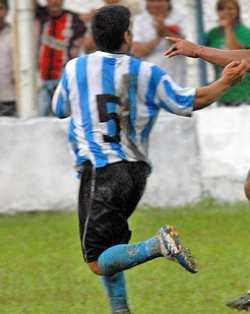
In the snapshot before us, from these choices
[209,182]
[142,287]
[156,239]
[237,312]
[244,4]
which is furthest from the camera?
[244,4]

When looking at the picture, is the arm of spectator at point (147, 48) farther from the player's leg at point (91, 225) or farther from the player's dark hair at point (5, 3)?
the player's leg at point (91, 225)

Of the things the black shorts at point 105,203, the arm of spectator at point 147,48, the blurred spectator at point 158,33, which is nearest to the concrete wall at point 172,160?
the blurred spectator at point 158,33

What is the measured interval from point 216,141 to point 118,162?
504 centimetres

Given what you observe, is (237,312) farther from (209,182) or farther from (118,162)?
(209,182)

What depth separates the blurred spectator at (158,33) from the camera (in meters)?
12.7

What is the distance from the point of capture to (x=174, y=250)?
23.8 ft

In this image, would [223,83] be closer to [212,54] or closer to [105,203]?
[212,54]

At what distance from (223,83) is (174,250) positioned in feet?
3.07

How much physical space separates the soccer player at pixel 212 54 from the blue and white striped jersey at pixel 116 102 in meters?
0.16

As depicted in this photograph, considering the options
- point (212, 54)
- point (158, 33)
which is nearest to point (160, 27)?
point (158, 33)

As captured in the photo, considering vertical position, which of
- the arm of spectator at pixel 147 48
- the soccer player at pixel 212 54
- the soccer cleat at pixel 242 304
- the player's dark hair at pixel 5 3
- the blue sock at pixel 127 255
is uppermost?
the soccer player at pixel 212 54

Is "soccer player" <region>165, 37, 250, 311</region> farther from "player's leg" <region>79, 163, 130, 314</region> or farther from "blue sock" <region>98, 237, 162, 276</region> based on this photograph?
"blue sock" <region>98, 237, 162, 276</region>

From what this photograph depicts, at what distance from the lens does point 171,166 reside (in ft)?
41.1

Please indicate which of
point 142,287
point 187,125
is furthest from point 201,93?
point 187,125
